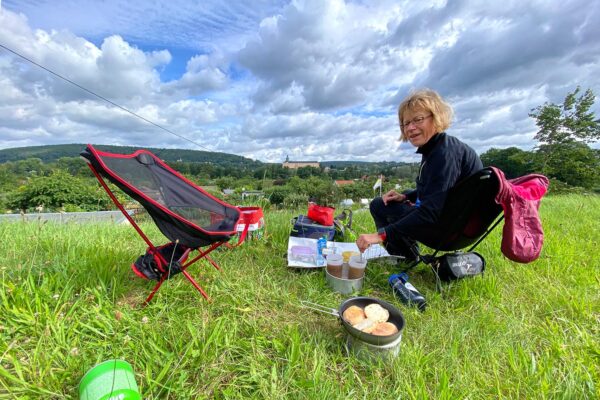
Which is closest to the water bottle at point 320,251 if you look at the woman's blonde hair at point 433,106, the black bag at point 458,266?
the black bag at point 458,266

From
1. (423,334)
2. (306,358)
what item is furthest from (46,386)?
(423,334)

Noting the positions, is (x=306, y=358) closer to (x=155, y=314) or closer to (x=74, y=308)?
(x=155, y=314)

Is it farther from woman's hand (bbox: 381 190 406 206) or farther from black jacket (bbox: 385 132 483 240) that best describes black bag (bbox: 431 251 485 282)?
woman's hand (bbox: 381 190 406 206)

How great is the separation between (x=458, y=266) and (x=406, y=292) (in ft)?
1.54

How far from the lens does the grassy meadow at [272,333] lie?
1.11 m

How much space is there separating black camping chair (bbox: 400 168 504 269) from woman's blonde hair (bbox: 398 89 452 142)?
0.56 m

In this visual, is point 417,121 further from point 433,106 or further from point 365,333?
point 365,333

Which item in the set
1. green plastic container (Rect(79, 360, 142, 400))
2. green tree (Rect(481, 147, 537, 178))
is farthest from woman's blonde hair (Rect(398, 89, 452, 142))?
green tree (Rect(481, 147, 537, 178))

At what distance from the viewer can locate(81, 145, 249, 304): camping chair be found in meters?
1.45

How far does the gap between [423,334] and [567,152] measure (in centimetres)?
2693

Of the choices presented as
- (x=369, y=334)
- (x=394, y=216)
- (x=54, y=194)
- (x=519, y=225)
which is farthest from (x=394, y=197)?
(x=54, y=194)

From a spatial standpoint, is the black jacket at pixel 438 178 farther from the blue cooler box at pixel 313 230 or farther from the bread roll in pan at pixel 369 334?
the blue cooler box at pixel 313 230

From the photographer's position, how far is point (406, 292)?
1.78m

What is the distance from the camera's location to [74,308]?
145cm
